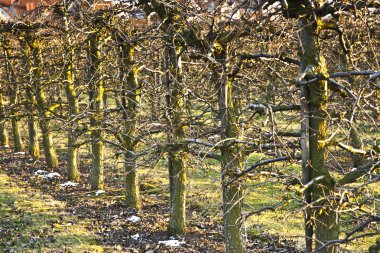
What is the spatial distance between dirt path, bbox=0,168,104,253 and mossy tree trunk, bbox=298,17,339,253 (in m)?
7.03

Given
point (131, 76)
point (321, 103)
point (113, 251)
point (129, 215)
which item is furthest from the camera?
point (129, 215)

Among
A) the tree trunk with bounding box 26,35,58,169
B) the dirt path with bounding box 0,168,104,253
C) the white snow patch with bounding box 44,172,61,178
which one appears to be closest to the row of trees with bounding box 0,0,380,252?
the dirt path with bounding box 0,168,104,253

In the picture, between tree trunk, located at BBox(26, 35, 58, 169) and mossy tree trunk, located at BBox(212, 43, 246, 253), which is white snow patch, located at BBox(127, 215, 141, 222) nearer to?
mossy tree trunk, located at BBox(212, 43, 246, 253)

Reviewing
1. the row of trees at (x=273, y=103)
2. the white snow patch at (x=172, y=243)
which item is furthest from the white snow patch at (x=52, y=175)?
the white snow patch at (x=172, y=243)

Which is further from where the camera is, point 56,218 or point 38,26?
point 38,26

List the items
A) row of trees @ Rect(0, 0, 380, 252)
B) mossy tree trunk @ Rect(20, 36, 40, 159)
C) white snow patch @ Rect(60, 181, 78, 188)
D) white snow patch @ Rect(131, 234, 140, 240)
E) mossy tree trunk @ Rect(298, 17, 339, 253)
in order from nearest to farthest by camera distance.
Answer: row of trees @ Rect(0, 0, 380, 252) < mossy tree trunk @ Rect(298, 17, 339, 253) < white snow patch @ Rect(131, 234, 140, 240) < white snow patch @ Rect(60, 181, 78, 188) < mossy tree trunk @ Rect(20, 36, 40, 159)

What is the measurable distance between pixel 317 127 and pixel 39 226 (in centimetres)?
981

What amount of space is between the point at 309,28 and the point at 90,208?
11539 mm

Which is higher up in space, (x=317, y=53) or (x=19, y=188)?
(x=317, y=53)

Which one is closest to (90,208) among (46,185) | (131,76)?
(46,185)

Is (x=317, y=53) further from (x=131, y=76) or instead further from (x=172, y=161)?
(x=131, y=76)

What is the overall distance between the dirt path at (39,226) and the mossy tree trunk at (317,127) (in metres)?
7.03

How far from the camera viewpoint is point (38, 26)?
752 inches

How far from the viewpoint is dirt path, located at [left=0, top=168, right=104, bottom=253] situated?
12305 millimetres
